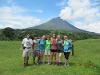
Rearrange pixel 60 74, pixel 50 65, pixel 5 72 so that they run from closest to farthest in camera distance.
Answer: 1. pixel 60 74
2. pixel 5 72
3. pixel 50 65

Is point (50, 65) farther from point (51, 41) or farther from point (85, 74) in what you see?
point (85, 74)

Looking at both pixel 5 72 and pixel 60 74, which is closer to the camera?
pixel 60 74

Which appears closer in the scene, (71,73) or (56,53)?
(71,73)

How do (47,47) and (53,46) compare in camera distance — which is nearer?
(53,46)

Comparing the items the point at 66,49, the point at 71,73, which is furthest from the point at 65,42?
the point at 71,73

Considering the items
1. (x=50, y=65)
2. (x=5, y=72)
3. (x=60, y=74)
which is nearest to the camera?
(x=60, y=74)

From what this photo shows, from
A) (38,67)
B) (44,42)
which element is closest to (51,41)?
(44,42)

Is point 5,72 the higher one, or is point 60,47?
point 60,47

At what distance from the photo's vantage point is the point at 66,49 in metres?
28.0

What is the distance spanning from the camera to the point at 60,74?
2375 centimetres

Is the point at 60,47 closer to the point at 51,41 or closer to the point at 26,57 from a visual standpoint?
the point at 51,41

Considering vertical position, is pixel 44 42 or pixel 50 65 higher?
pixel 44 42

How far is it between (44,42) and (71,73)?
234 inches

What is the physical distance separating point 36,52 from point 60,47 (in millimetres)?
2075
